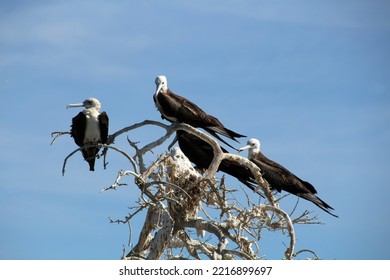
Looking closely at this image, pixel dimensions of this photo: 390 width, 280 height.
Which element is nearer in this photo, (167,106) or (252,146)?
(167,106)

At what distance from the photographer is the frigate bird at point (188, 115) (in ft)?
36.9

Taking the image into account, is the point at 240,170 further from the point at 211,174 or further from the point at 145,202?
the point at 145,202

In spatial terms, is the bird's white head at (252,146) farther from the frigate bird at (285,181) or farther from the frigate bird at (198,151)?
the frigate bird at (198,151)

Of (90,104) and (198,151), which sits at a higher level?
(90,104)

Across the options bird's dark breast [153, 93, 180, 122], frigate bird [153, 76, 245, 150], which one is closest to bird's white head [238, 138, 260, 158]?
frigate bird [153, 76, 245, 150]

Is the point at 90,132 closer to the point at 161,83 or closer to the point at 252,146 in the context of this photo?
the point at 161,83

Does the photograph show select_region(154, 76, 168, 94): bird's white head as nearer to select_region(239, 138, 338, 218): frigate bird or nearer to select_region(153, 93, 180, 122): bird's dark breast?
select_region(153, 93, 180, 122): bird's dark breast

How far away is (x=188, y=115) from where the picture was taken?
37.2 ft

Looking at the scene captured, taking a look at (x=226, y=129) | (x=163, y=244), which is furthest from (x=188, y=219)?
(x=226, y=129)

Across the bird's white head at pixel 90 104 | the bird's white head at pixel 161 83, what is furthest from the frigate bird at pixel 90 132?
the bird's white head at pixel 161 83

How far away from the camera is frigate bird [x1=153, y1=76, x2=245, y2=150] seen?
36.9 ft

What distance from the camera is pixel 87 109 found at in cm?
1141

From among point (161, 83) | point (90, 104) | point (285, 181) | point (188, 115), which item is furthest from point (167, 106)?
point (285, 181)

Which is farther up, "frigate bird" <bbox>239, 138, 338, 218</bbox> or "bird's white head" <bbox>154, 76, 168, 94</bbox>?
"bird's white head" <bbox>154, 76, 168, 94</bbox>
